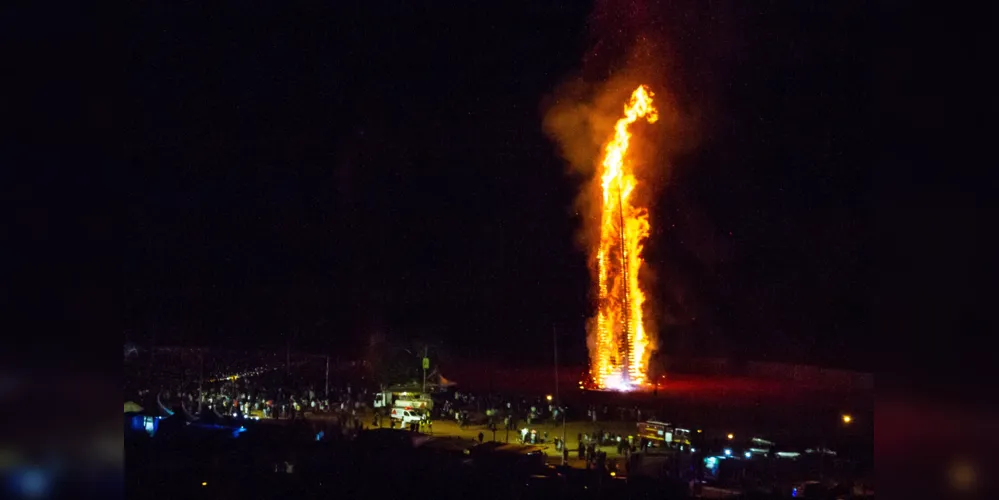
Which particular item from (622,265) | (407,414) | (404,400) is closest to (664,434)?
(407,414)

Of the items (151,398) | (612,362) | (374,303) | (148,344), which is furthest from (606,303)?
(151,398)

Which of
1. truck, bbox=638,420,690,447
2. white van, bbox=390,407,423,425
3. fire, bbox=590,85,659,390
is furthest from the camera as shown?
fire, bbox=590,85,659,390

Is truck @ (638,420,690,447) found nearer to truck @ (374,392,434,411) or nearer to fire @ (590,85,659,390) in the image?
truck @ (374,392,434,411)

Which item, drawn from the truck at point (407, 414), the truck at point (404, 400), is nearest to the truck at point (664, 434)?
the truck at point (407, 414)

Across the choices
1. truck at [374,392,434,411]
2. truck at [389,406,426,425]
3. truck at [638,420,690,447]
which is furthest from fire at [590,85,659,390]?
truck at [638,420,690,447]

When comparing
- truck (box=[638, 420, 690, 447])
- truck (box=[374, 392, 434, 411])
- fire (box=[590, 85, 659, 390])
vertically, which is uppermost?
fire (box=[590, 85, 659, 390])
